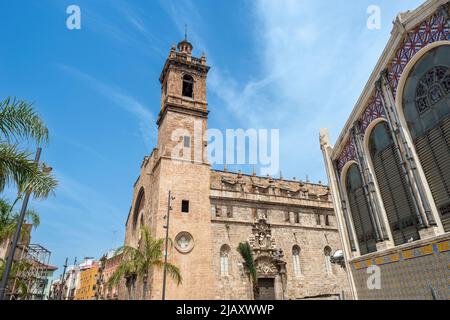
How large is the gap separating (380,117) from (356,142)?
1.81 metres

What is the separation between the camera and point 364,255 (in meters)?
12.7

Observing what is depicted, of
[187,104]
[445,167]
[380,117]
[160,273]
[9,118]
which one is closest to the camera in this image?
[9,118]

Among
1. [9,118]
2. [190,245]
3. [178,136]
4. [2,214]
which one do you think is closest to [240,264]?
[190,245]

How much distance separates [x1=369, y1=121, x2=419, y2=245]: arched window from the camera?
10493 millimetres

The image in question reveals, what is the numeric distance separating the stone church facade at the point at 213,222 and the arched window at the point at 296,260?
0.30 feet

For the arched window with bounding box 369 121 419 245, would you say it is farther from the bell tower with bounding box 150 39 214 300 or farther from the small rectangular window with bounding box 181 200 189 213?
the small rectangular window with bounding box 181 200 189 213

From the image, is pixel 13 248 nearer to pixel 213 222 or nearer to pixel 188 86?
pixel 213 222

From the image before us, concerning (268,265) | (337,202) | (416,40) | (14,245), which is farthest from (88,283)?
(416,40)

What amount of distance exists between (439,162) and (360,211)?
15.4 ft

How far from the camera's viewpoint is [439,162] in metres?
9.33

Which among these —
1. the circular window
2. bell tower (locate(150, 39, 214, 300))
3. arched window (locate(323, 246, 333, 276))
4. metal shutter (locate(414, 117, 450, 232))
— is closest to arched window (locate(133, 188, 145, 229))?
bell tower (locate(150, 39, 214, 300))

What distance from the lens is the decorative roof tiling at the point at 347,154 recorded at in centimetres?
1381

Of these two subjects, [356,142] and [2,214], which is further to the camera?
[2,214]
